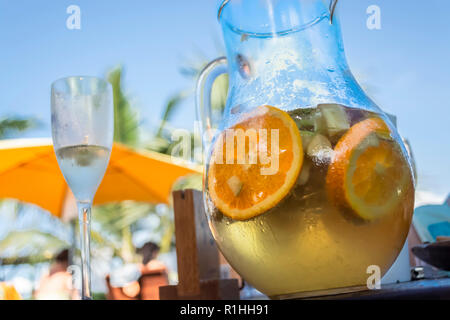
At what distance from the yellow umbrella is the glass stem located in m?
3.12

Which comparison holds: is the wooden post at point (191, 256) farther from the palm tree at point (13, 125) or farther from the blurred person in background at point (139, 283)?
the palm tree at point (13, 125)

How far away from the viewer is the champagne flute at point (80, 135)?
726 millimetres

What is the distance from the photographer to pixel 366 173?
54cm

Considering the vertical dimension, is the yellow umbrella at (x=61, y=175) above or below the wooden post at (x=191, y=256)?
above

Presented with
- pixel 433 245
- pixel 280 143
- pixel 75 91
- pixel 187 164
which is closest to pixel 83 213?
pixel 75 91

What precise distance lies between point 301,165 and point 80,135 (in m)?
0.37

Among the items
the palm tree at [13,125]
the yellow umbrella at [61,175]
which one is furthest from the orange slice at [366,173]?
the palm tree at [13,125]

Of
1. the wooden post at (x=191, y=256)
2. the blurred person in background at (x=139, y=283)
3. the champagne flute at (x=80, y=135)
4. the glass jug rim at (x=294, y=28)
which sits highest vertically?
the glass jug rim at (x=294, y=28)

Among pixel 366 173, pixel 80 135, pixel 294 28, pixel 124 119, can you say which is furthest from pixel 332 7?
pixel 124 119

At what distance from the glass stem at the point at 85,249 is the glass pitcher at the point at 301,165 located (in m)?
0.18

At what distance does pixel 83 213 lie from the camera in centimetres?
71

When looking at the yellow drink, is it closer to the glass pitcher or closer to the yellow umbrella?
the glass pitcher

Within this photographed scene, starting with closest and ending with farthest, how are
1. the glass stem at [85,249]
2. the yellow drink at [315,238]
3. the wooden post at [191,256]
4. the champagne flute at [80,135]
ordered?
the yellow drink at [315,238]
the glass stem at [85,249]
the champagne flute at [80,135]
the wooden post at [191,256]

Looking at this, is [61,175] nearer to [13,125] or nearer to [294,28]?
[13,125]
